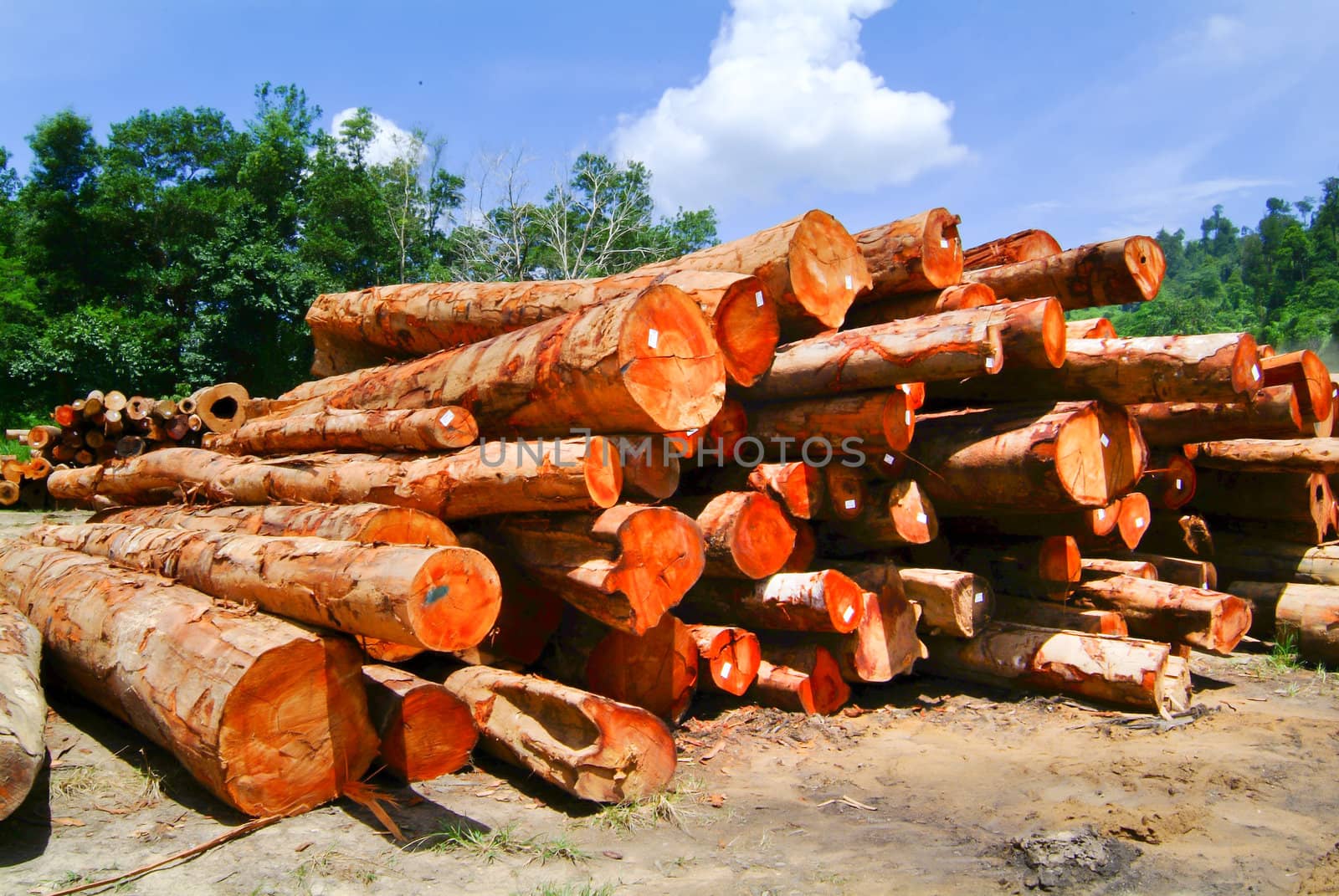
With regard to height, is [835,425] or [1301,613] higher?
[835,425]

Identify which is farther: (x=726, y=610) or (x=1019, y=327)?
(x=726, y=610)

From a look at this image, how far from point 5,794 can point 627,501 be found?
2740 millimetres

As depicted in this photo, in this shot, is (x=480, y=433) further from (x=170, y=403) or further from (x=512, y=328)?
(x=170, y=403)

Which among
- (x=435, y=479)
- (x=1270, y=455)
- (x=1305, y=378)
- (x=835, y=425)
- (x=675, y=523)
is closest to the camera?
(x=675, y=523)

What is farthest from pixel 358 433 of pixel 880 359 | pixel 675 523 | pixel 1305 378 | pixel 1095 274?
pixel 1305 378

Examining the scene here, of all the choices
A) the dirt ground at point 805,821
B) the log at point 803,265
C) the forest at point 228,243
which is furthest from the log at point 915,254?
the forest at point 228,243

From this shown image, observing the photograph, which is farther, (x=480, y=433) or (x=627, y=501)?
(x=480, y=433)

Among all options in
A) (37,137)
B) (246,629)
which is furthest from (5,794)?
(37,137)

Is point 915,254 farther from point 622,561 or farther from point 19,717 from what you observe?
point 19,717

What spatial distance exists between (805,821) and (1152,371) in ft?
11.1

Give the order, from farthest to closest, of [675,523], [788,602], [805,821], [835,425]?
[835,425] < [788,602] < [675,523] < [805,821]

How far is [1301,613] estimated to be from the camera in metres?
6.33

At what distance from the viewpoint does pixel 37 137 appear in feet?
81.5

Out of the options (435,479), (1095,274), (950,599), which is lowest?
(950,599)
